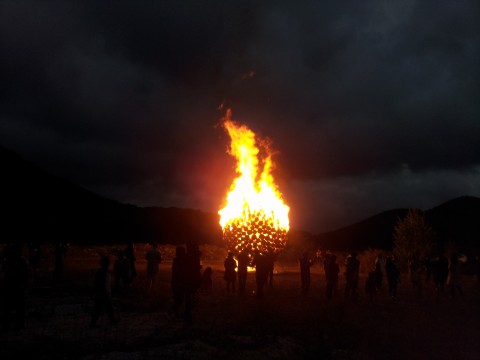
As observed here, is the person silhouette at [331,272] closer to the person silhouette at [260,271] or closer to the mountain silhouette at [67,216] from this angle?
the person silhouette at [260,271]

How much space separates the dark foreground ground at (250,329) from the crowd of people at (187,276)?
52cm

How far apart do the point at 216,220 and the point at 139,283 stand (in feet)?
490

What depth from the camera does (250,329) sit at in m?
13.1

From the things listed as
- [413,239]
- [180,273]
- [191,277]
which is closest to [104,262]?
[180,273]

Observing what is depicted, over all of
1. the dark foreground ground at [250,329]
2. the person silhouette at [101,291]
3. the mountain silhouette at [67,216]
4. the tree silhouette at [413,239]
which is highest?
the mountain silhouette at [67,216]

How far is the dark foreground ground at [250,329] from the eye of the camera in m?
10.8

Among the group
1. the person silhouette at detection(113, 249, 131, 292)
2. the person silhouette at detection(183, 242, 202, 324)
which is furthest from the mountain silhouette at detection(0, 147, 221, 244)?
the person silhouette at detection(183, 242, 202, 324)

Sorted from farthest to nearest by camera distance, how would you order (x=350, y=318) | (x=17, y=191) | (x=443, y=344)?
(x=17, y=191)
(x=350, y=318)
(x=443, y=344)

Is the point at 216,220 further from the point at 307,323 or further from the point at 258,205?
the point at 307,323

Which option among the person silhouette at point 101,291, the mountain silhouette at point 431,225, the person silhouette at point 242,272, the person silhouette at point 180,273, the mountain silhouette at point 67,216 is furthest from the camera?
the mountain silhouette at point 431,225

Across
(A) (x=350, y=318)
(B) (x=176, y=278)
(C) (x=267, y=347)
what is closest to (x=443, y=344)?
(A) (x=350, y=318)

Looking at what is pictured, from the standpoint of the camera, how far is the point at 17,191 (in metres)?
108

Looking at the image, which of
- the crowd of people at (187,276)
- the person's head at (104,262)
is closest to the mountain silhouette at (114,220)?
the crowd of people at (187,276)

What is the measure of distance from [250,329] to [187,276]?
2.54 m
